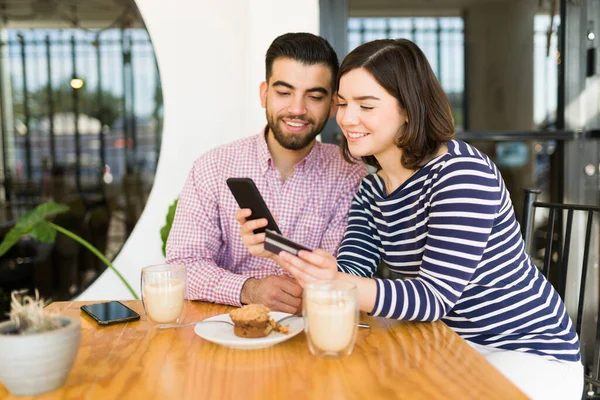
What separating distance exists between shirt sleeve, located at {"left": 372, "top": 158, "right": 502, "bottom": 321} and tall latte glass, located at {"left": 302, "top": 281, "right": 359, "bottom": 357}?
208mm

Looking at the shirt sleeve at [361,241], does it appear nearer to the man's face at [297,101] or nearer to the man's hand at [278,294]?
the man's hand at [278,294]

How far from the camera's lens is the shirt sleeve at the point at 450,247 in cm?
129

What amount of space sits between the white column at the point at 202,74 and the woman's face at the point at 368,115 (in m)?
1.23

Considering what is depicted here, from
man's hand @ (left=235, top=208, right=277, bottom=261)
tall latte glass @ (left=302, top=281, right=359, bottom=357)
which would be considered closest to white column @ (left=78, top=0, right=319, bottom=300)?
man's hand @ (left=235, top=208, right=277, bottom=261)

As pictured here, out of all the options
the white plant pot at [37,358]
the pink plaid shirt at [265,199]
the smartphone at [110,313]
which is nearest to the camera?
the white plant pot at [37,358]

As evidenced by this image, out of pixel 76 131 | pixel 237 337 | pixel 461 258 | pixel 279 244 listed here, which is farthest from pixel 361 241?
pixel 76 131

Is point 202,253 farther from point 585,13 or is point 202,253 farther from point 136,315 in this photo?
point 585,13

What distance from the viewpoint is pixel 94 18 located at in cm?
306

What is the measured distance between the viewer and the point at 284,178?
6.72ft

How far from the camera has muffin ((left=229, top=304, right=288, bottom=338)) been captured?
116 cm

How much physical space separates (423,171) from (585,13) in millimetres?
1735

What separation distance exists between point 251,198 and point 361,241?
0.47 m

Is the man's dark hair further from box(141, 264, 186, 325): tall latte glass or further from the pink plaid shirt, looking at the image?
box(141, 264, 186, 325): tall latte glass

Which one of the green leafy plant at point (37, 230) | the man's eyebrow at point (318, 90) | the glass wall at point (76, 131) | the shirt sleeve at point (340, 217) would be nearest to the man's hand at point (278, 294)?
the shirt sleeve at point (340, 217)
